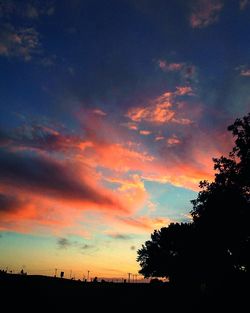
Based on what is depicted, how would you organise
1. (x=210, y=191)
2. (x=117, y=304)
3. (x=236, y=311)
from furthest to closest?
(x=210, y=191) < (x=236, y=311) < (x=117, y=304)

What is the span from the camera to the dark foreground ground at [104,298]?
20.7m

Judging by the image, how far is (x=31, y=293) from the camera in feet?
71.5

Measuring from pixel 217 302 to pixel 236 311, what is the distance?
2.32m

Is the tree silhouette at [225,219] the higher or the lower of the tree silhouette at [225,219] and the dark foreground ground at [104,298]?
the higher

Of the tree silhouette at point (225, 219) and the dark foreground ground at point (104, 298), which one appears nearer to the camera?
the dark foreground ground at point (104, 298)

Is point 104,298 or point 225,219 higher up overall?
point 225,219

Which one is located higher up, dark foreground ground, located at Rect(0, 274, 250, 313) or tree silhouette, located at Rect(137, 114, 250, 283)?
tree silhouette, located at Rect(137, 114, 250, 283)

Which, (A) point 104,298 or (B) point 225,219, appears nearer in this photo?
(A) point 104,298

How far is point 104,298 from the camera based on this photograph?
26.2 metres

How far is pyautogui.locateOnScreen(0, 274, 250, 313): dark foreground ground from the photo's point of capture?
20.7m

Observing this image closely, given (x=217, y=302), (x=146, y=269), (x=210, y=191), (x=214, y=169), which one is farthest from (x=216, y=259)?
(x=146, y=269)

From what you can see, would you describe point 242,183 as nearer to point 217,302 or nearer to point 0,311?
point 217,302

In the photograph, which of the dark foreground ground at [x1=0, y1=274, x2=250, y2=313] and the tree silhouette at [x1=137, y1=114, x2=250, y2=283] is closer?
the dark foreground ground at [x1=0, y1=274, x2=250, y2=313]

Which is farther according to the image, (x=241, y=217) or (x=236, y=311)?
(x=241, y=217)
